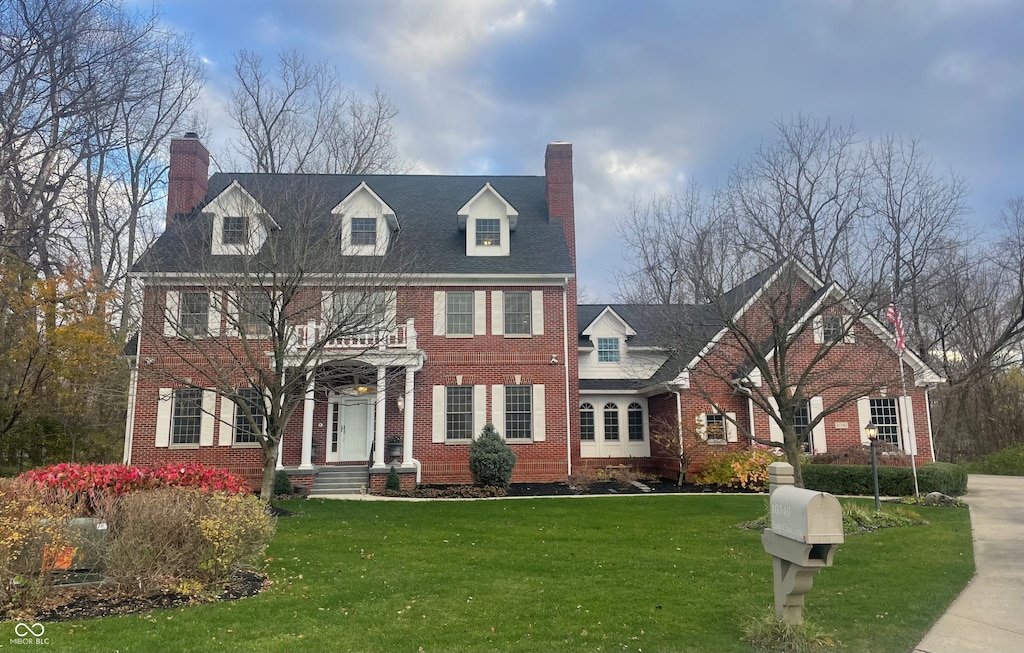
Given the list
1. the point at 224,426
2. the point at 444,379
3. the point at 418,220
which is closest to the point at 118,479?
the point at 224,426

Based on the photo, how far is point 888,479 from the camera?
16969mm

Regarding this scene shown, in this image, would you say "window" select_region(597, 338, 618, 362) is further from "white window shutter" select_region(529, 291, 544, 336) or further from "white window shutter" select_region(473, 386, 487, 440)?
"white window shutter" select_region(473, 386, 487, 440)

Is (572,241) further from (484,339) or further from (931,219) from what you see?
(931,219)

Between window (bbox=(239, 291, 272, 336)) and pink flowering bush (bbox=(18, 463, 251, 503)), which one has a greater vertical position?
window (bbox=(239, 291, 272, 336))

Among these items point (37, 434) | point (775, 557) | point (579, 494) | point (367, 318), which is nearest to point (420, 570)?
point (775, 557)

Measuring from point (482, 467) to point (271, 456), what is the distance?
6.03m

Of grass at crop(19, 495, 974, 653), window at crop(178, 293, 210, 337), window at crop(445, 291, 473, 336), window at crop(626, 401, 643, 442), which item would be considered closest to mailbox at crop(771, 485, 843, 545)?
grass at crop(19, 495, 974, 653)

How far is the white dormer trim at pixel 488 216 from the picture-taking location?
20734 millimetres

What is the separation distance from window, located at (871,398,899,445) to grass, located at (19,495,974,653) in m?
8.86

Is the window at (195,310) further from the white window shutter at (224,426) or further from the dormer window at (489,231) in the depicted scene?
the dormer window at (489,231)

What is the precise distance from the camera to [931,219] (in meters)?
14.5

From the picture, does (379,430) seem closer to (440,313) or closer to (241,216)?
(440,313)

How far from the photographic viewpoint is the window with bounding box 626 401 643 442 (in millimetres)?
22953

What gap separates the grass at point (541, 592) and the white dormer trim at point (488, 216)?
10.7 metres
